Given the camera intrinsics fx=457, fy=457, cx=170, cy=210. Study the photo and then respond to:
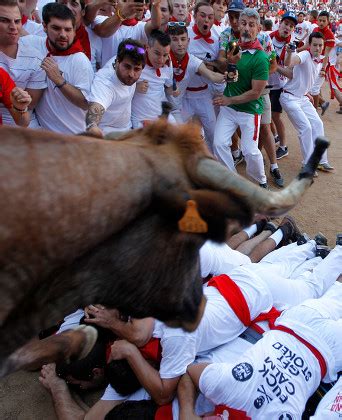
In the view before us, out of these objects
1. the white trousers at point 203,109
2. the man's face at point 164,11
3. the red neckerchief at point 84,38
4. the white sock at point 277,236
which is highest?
the man's face at point 164,11

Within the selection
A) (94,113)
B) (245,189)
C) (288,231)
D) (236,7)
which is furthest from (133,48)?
(245,189)

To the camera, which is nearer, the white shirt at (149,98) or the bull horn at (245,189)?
the bull horn at (245,189)

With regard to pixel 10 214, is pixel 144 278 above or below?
below

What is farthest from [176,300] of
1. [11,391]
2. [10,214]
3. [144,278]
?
[11,391]

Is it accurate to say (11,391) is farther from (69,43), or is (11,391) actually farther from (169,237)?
(69,43)

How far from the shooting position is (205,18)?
702 cm

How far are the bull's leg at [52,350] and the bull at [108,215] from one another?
0.17 m

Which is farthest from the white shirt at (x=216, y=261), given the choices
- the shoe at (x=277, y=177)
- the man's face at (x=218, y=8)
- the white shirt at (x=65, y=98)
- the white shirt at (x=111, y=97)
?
the man's face at (x=218, y=8)

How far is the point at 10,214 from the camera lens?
1.23 meters

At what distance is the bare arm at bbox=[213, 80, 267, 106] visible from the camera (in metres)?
6.63

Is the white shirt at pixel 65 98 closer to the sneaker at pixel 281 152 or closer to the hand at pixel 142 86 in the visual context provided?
the hand at pixel 142 86

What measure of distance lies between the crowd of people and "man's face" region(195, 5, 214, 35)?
0.02 m

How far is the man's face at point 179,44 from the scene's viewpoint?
21.3ft

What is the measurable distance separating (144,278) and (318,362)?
215 centimetres
